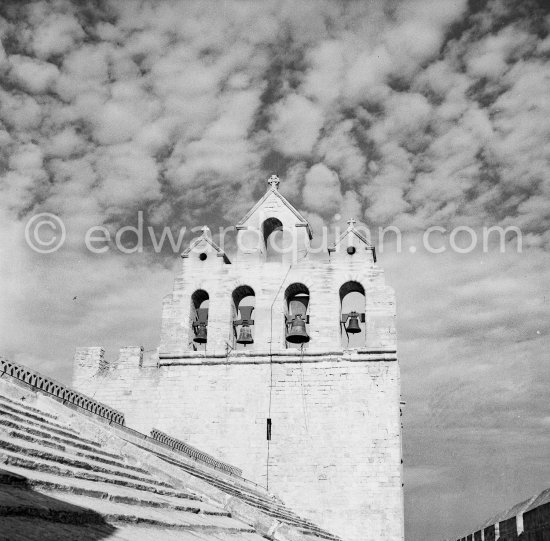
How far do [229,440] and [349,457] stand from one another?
118 inches

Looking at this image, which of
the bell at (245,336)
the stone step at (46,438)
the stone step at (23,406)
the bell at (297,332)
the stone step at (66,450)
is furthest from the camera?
the bell at (245,336)

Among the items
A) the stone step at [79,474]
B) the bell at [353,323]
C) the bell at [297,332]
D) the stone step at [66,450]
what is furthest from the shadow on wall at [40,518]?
the bell at [353,323]

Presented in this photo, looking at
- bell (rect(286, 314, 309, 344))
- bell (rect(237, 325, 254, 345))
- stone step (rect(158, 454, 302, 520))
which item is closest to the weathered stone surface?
stone step (rect(158, 454, 302, 520))

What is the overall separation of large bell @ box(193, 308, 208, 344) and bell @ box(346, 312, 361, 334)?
151 inches

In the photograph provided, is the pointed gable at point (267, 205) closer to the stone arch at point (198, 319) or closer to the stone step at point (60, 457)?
the stone arch at point (198, 319)

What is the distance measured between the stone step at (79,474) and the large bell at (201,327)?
10300mm

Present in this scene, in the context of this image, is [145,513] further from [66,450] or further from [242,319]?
[242,319]

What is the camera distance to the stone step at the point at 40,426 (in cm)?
568

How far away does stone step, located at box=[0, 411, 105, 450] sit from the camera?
568 cm

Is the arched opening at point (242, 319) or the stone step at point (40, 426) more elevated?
the arched opening at point (242, 319)

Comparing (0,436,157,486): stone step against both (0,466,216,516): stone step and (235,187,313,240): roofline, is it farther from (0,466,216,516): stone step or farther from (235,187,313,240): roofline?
(235,187,313,240): roofline

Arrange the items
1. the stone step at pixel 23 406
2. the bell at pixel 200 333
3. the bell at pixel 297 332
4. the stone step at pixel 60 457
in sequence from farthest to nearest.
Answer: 1. the bell at pixel 200 333
2. the bell at pixel 297 332
3. the stone step at pixel 23 406
4. the stone step at pixel 60 457

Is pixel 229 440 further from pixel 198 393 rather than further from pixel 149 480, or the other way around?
pixel 149 480

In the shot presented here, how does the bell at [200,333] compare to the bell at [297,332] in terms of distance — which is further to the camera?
the bell at [200,333]
